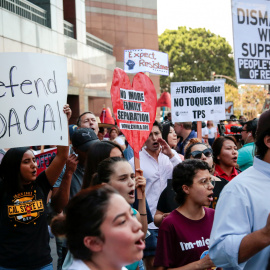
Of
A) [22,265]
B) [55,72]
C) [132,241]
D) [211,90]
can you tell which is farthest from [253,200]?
[211,90]

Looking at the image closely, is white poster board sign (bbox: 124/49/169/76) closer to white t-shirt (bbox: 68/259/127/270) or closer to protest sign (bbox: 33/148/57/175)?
protest sign (bbox: 33/148/57/175)

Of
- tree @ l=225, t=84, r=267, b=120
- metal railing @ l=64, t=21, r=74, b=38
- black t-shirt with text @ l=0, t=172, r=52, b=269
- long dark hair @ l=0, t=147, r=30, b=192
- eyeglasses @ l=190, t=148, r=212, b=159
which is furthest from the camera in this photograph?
tree @ l=225, t=84, r=267, b=120

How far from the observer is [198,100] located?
7980mm

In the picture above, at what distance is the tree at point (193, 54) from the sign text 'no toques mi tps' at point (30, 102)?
4865cm

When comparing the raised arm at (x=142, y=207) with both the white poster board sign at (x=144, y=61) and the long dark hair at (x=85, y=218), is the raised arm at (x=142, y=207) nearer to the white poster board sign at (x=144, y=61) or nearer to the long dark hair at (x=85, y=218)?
the long dark hair at (x=85, y=218)

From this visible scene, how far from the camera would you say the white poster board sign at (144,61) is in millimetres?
8016

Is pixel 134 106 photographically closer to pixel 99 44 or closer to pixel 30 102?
pixel 30 102

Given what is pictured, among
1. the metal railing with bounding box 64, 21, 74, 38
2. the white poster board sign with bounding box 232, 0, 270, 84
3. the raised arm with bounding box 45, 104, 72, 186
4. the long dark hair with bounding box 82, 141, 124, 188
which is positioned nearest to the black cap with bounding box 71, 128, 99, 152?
the raised arm with bounding box 45, 104, 72, 186

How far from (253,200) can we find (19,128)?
92.8 inches

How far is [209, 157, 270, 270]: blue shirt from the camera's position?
7.42 feet

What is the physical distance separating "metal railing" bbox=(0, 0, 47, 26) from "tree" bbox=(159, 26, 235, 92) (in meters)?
34.5

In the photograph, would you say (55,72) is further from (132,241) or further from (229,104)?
(229,104)

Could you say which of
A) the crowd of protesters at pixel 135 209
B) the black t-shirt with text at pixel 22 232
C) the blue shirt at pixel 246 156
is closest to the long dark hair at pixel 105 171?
the crowd of protesters at pixel 135 209

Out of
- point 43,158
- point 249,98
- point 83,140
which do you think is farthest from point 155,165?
point 249,98
